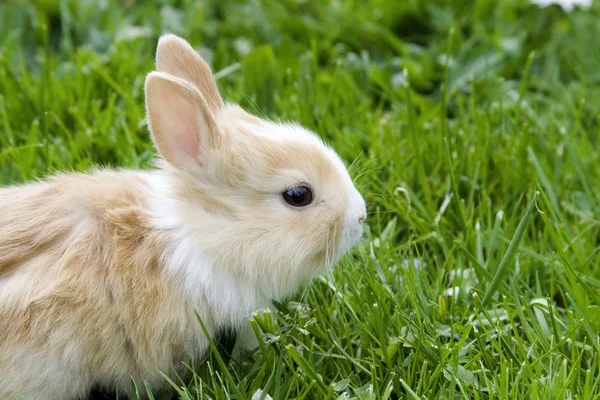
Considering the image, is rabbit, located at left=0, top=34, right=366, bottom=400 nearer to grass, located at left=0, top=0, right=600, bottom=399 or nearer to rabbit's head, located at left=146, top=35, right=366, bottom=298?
rabbit's head, located at left=146, top=35, right=366, bottom=298

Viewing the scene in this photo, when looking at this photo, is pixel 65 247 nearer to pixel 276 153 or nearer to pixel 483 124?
pixel 276 153

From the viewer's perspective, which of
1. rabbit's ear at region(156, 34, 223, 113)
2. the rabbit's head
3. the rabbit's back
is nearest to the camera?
the rabbit's back

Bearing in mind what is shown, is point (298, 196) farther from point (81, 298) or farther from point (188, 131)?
point (81, 298)

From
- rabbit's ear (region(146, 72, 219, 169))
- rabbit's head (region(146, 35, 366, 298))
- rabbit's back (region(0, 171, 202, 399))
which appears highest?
rabbit's ear (region(146, 72, 219, 169))

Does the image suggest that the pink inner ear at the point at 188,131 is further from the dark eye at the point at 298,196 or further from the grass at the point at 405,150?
the grass at the point at 405,150

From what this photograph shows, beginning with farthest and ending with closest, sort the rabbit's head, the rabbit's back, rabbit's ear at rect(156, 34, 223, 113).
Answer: rabbit's ear at rect(156, 34, 223, 113) < the rabbit's head < the rabbit's back

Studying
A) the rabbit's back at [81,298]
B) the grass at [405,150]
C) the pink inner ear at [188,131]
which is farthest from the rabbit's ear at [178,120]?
the grass at [405,150]

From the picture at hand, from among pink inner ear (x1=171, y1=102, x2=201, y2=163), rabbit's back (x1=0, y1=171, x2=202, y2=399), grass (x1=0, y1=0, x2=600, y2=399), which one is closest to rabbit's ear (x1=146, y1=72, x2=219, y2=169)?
pink inner ear (x1=171, y1=102, x2=201, y2=163)

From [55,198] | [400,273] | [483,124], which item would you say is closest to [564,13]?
[483,124]
